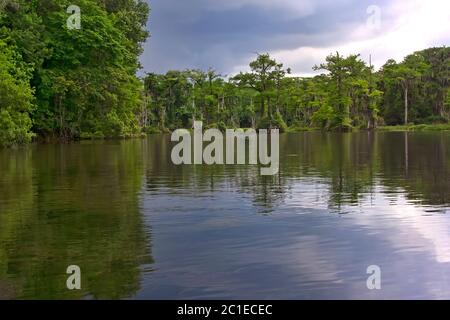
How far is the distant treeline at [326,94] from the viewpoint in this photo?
117m

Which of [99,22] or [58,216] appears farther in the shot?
[99,22]

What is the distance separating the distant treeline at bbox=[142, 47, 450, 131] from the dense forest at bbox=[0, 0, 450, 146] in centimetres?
23

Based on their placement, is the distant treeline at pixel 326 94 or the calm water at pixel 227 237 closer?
the calm water at pixel 227 237

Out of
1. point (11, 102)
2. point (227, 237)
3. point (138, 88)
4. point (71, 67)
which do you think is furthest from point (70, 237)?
point (138, 88)

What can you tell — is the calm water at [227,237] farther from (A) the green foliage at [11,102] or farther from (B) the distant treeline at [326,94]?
(B) the distant treeline at [326,94]

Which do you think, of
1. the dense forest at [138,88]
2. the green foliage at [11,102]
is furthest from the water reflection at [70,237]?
the dense forest at [138,88]

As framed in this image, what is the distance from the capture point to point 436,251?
35.5 ft

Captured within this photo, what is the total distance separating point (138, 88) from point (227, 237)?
256 ft

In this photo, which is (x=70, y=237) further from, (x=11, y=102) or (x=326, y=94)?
(x=326, y=94)

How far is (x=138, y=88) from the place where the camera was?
289ft

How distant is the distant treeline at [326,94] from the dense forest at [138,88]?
0.23 m
